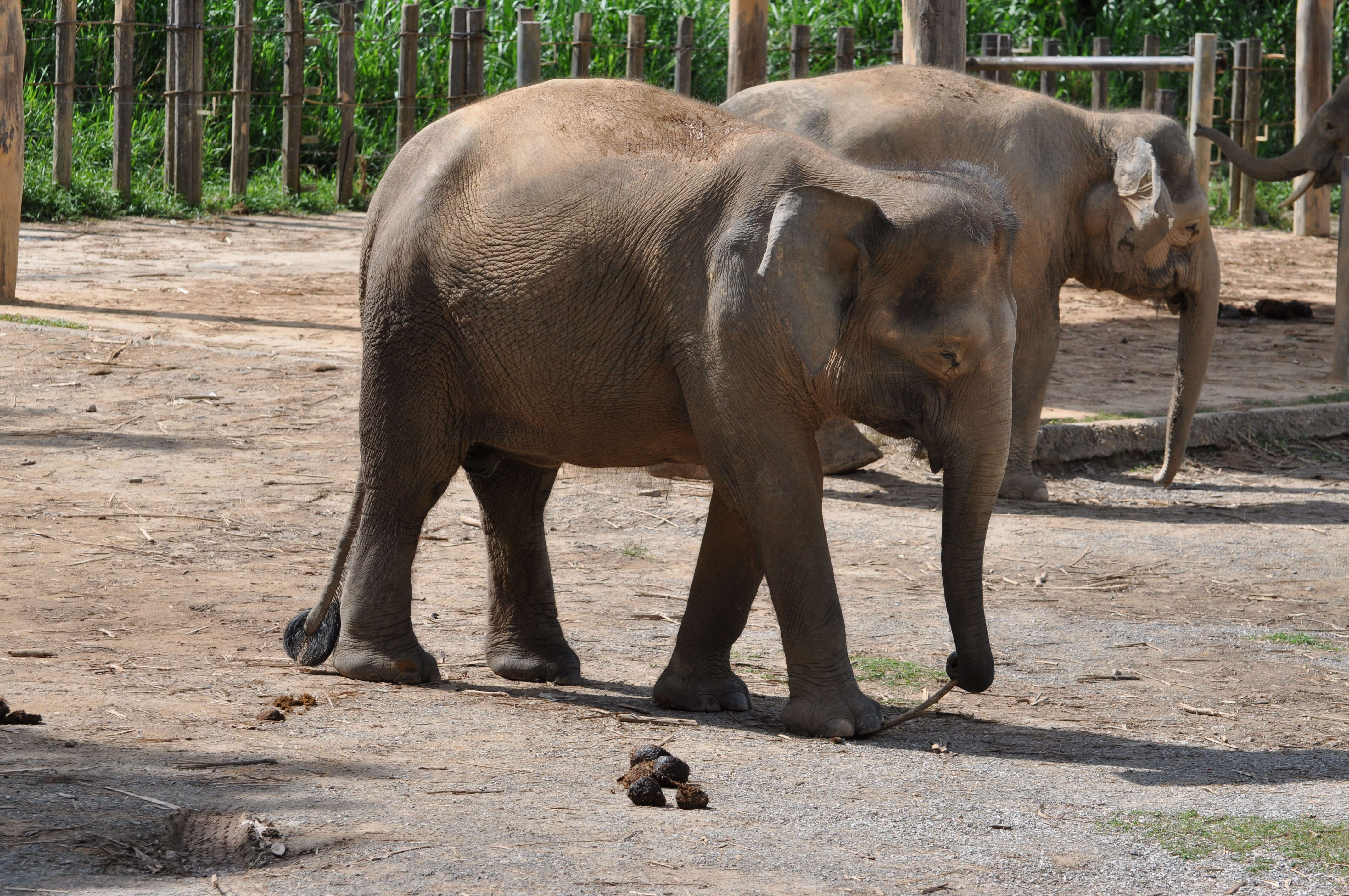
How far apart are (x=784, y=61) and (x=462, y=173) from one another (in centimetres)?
1629

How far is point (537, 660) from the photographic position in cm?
497

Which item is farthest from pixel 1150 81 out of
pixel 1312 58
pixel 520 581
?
pixel 520 581

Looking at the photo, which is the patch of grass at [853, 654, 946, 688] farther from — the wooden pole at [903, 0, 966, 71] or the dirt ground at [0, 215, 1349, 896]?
the wooden pole at [903, 0, 966, 71]

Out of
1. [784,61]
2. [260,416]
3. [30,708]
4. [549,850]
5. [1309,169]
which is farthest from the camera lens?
[784,61]

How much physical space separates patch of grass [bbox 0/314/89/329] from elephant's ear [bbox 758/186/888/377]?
654 centimetres

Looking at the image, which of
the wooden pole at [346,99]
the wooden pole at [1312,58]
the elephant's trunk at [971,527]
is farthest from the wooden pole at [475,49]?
the elephant's trunk at [971,527]

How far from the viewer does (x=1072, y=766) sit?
14.0 feet

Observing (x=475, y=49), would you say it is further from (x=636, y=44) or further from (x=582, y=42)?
(x=636, y=44)

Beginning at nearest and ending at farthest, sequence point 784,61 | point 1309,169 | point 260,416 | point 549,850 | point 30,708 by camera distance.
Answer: point 549,850 → point 30,708 → point 260,416 → point 1309,169 → point 784,61

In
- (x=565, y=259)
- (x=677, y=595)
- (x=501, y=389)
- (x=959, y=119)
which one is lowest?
(x=677, y=595)

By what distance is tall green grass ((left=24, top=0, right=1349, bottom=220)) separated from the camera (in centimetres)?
1705

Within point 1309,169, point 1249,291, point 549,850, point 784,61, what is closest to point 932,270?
point 549,850

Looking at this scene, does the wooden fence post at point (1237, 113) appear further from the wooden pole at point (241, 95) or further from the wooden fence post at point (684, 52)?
the wooden pole at point (241, 95)

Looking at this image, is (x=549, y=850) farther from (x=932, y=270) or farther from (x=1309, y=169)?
(x=1309, y=169)
